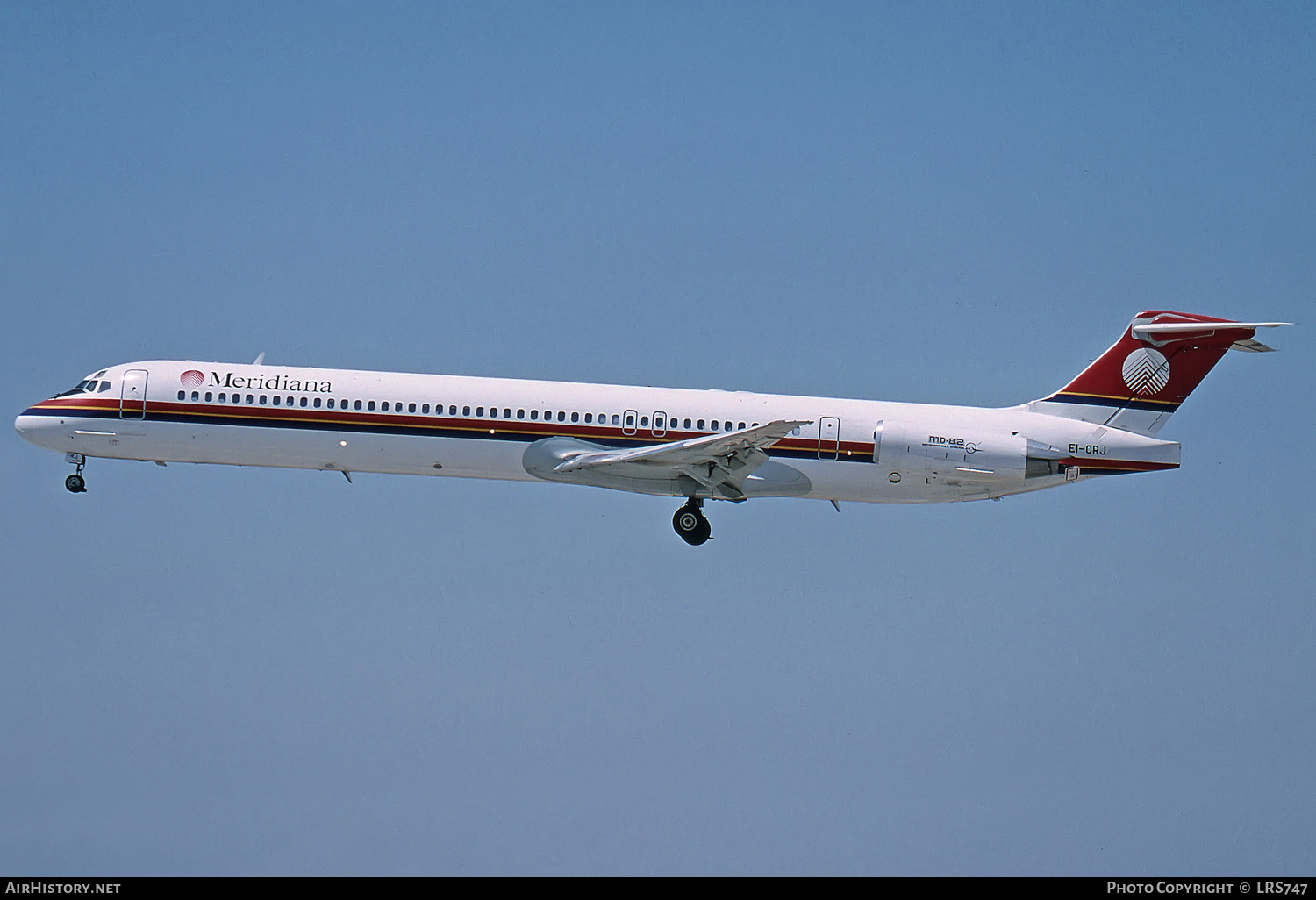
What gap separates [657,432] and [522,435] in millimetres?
2891

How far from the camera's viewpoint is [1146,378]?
123ft

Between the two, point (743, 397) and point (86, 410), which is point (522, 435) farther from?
point (86, 410)

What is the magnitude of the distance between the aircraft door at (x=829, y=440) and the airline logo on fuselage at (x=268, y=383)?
1071cm

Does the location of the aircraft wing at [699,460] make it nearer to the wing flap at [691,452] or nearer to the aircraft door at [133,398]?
the wing flap at [691,452]

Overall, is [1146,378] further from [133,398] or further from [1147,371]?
[133,398]

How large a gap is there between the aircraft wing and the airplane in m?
0.05

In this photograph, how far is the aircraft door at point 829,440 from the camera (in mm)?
35688

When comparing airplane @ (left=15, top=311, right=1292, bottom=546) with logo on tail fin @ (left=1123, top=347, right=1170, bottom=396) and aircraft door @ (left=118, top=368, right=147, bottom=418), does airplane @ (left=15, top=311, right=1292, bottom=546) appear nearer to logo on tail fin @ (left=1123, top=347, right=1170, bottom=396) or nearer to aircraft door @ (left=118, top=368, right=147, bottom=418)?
aircraft door @ (left=118, top=368, right=147, bottom=418)

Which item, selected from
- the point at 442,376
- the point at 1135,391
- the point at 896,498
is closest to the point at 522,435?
the point at 442,376

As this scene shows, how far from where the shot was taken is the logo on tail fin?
3731cm

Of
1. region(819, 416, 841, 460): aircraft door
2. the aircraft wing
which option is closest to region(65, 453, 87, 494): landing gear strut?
the aircraft wing
